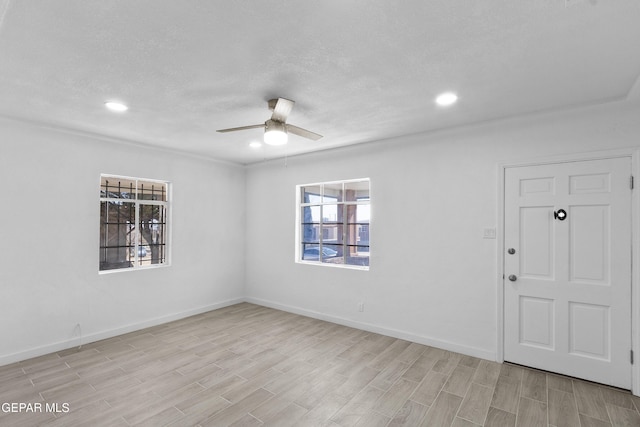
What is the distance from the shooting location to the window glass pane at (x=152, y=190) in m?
4.73

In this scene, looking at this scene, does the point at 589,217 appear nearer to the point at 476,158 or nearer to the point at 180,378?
the point at 476,158

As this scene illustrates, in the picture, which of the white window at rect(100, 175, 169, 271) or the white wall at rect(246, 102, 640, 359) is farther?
the white window at rect(100, 175, 169, 271)

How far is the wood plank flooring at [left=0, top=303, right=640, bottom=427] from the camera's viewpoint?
243 centimetres

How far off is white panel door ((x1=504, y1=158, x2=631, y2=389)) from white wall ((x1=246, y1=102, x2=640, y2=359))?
0.61ft

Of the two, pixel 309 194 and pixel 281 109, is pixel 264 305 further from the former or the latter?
pixel 281 109

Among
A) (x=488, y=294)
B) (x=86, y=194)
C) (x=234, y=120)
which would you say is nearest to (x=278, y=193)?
(x=234, y=120)

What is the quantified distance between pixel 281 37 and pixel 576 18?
163 cm

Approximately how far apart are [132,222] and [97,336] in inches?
62.4

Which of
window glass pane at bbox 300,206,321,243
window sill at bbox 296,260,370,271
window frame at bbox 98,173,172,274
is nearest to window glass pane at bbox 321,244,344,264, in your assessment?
window glass pane at bbox 300,206,321,243

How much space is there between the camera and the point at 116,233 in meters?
4.59

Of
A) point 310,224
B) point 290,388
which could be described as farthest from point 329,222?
point 290,388

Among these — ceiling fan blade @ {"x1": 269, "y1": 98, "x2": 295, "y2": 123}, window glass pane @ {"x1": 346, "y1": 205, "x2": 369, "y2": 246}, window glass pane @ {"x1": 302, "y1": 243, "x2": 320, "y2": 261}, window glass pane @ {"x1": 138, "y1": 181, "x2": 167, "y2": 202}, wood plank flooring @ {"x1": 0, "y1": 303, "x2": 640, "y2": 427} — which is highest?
ceiling fan blade @ {"x1": 269, "y1": 98, "x2": 295, "y2": 123}

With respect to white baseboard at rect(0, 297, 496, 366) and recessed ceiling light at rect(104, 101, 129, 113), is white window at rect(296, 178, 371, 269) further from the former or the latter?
recessed ceiling light at rect(104, 101, 129, 113)

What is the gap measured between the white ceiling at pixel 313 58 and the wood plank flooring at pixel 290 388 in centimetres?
262
